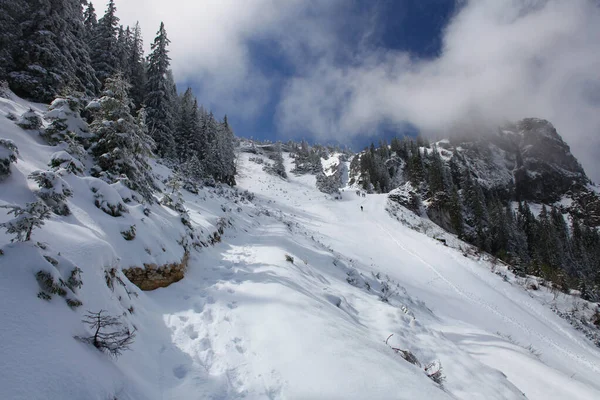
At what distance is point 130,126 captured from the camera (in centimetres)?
909

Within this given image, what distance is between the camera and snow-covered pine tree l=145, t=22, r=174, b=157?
29.4 metres

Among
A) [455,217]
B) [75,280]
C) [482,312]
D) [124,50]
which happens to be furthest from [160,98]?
[455,217]

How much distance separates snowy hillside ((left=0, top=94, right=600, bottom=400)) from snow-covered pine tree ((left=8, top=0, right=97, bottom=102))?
9.78m

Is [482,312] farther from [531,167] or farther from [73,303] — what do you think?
[531,167]

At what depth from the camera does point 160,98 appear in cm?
3025

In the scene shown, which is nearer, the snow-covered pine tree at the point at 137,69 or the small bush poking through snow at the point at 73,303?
the small bush poking through snow at the point at 73,303

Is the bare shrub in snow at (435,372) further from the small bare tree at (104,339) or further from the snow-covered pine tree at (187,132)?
the snow-covered pine tree at (187,132)

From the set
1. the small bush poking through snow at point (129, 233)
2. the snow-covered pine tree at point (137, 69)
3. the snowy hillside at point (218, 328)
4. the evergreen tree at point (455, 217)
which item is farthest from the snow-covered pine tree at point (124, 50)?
the evergreen tree at point (455, 217)

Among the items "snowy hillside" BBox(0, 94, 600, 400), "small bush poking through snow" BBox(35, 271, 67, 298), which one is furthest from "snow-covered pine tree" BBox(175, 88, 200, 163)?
"small bush poking through snow" BBox(35, 271, 67, 298)

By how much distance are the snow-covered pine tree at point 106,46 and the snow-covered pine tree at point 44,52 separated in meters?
8.61

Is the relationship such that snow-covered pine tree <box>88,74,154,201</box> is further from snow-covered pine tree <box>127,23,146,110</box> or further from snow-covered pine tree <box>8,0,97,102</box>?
snow-covered pine tree <box>127,23,146,110</box>

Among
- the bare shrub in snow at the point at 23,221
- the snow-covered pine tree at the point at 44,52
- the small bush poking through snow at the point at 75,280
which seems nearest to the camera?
the bare shrub in snow at the point at 23,221

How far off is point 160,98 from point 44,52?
46.7 ft

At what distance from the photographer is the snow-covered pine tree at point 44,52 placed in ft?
51.8
